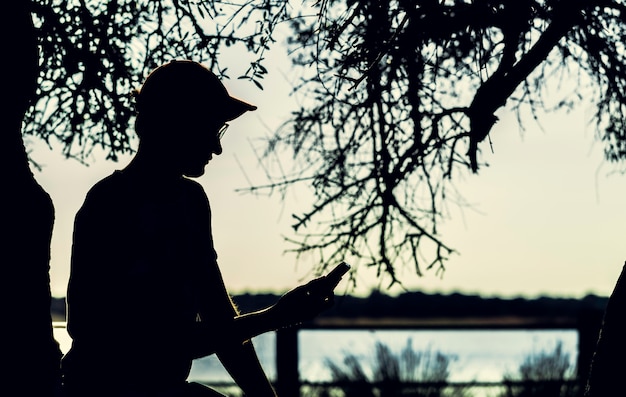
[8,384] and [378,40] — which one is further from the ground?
[378,40]

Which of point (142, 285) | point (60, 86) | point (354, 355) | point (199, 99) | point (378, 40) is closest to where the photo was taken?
point (142, 285)

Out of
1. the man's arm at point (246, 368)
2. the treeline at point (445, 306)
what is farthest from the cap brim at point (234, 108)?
the treeline at point (445, 306)

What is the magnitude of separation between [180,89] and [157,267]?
1.70 feet

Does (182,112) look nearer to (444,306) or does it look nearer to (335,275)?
(335,275)

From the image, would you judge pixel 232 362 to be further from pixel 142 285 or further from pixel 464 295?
pixel 464 295

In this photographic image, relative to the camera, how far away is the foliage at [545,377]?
28.3 ft

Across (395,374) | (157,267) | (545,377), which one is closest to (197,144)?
(157,267)

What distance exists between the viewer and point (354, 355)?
8.79 meters

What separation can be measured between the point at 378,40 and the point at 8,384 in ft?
9.55

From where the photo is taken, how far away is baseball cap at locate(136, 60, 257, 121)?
253 centimetres

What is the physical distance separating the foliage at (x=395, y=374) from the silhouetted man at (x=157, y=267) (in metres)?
6.20

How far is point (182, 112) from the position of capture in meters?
2.53

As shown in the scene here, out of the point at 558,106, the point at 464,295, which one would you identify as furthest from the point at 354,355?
the point at 464,295

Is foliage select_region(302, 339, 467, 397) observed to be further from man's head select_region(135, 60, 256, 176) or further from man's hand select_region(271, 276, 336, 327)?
man's head select_region(135, 60, 256, 176)
